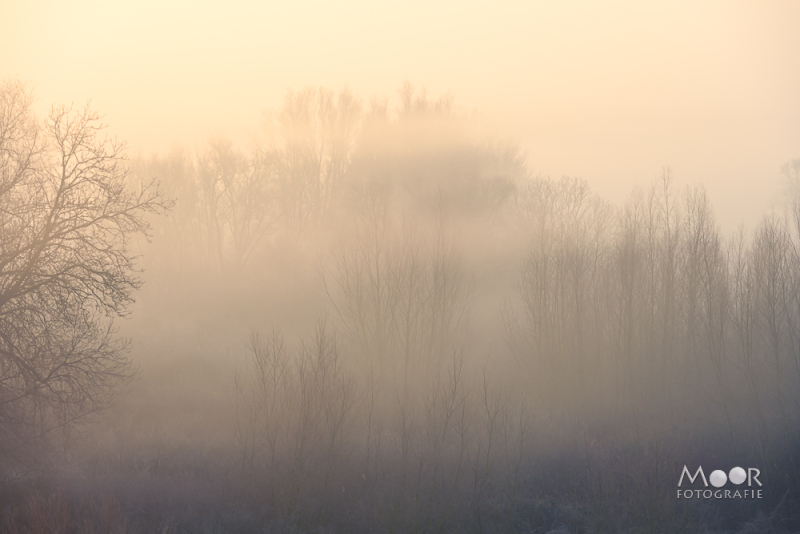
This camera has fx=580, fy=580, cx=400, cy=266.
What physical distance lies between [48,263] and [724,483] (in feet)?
56.1

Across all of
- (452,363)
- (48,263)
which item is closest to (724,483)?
(452,363)

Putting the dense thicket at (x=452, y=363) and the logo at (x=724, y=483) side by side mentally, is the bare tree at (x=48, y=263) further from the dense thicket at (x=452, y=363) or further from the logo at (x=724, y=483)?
A: the logo at (x=724, y=483)

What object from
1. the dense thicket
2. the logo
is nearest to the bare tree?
the dense thicket

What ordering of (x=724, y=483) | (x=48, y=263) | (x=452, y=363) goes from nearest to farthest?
(x=48, y=263)
(x=724, y=483)
(x=452, y=363)

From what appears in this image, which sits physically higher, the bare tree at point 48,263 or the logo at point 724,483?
the bare tree at point 48,263

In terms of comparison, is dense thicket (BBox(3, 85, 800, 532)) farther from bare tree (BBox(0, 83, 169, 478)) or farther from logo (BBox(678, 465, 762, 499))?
bare tree (BBox(0, 83, 169, 478))

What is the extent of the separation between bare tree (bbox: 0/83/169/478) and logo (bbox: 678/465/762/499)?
14.1 m

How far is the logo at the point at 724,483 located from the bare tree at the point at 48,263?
1409cm

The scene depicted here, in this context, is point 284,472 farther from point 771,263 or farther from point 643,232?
point 643,232

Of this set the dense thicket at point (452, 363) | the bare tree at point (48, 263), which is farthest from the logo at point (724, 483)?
the bare tree at point (48, 263)

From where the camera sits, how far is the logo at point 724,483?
1441 cm

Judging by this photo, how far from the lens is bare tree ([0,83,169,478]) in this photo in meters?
12.1

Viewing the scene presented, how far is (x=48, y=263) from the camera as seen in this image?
12.3 meters

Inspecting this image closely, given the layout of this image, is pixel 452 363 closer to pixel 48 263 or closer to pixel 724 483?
pixel 724 483
